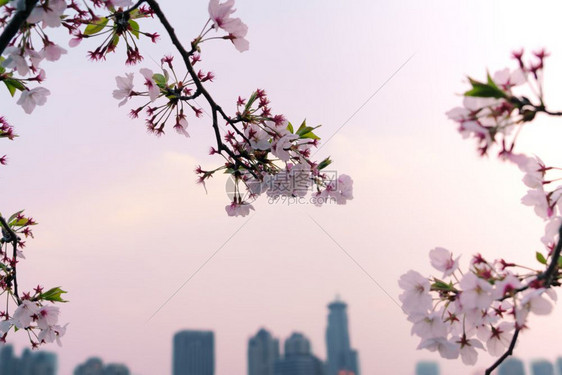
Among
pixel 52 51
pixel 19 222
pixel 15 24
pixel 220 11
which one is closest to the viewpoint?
pixel 15 24

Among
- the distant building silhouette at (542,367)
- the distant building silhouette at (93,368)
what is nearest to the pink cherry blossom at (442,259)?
the distant building silhouette at (93,368)

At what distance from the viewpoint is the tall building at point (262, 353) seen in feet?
174

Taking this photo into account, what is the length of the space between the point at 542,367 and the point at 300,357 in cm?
→ 2925

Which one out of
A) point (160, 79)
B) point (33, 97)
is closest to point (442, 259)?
point (160, 79)

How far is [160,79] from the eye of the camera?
2.48 m

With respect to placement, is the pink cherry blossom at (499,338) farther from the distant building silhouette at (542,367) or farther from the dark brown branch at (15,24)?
the distant building silhouette at (542,367)

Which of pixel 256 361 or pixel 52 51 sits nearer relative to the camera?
pixel 52 51

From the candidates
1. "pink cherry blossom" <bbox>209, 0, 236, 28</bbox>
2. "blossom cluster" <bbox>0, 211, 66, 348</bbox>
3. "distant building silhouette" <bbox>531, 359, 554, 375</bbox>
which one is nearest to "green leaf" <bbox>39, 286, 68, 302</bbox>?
"blossom cluster" <bbox>0, 211, 66, 348</bbox>

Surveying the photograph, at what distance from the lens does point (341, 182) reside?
9.36 ft

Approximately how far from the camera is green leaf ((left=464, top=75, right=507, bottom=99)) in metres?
1.30

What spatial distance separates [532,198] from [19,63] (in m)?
2.13

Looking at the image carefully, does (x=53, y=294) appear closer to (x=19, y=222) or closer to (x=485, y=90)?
(x=19, y=222)

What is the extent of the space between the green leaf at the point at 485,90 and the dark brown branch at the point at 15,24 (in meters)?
1.61

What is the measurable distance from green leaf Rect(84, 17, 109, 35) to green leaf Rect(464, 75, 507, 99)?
5.57ft
